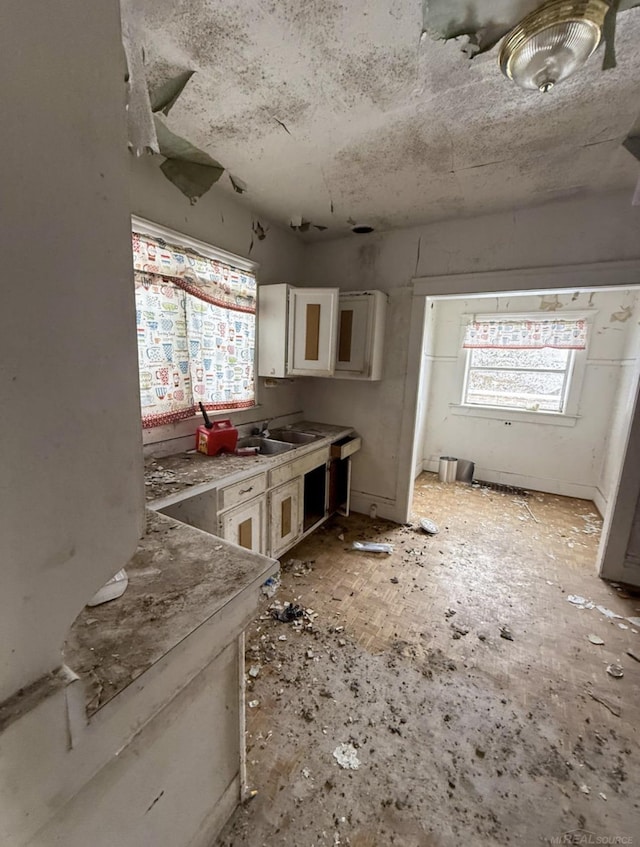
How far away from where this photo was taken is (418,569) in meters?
2.52

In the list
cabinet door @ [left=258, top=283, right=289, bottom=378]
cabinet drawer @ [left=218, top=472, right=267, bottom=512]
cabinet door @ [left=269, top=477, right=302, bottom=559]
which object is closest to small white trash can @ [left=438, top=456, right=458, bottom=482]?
cabinet door @ [left=269, top=477, right=302, bottom=559]

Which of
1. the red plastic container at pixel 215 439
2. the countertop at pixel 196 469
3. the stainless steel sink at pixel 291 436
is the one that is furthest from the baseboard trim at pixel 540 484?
A: the red plastic container at pixel 215 439

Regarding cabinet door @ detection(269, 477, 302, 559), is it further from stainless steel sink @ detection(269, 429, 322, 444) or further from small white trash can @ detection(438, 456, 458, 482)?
small white trash can @ detection(438, 456, 458, 482)

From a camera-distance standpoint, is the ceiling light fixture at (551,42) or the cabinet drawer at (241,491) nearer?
the ceiling light fixture at (551,42)

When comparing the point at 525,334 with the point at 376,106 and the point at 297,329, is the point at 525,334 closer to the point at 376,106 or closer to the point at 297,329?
the point at 297,329

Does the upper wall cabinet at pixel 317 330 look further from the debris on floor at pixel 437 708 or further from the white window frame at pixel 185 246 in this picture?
the debris on floor at pixel 437 708

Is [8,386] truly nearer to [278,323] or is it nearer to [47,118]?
[47,118]

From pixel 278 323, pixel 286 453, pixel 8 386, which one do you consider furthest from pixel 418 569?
pixel 8 386

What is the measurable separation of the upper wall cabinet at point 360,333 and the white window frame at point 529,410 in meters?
1.95

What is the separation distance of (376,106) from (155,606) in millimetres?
2019

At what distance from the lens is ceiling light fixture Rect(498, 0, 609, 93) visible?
3.37ft

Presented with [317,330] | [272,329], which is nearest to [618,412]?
[317,330]

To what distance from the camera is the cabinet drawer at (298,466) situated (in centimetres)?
224

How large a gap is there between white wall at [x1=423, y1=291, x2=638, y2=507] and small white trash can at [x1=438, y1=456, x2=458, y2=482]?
239mm
